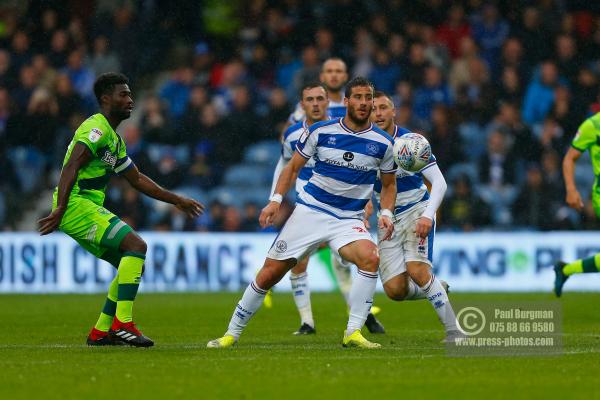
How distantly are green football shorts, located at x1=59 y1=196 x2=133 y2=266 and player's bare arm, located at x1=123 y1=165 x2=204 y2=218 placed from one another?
55 cm

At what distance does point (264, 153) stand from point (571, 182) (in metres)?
10.2

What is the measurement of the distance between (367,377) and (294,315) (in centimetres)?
698

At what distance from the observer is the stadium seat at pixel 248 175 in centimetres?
2242

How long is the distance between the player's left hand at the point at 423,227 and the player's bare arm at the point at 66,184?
9.31ft

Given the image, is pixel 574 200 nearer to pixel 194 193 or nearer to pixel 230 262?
pixel 230 262

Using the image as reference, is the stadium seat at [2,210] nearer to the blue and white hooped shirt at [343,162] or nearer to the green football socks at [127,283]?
the green football socks at [127,283]

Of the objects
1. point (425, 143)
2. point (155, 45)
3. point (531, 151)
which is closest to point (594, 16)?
point (531, 151)

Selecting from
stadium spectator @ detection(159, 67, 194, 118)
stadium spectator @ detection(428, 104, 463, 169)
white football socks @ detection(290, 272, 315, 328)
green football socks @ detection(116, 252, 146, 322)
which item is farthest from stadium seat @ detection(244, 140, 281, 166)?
green football socks @ detection(116, 252, 146, 322)

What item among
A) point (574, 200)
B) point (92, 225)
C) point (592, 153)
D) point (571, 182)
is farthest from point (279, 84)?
point (92, 225)

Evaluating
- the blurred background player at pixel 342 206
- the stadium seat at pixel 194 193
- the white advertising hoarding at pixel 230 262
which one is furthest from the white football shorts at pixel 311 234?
the stadium seat at pixel 194 193

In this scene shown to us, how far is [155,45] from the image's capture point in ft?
80.6

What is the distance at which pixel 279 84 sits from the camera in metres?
23.7

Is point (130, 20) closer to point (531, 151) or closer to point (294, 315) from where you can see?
point (531, 151)

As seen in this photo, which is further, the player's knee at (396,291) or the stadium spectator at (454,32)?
the stadium spectator at (454,32)
